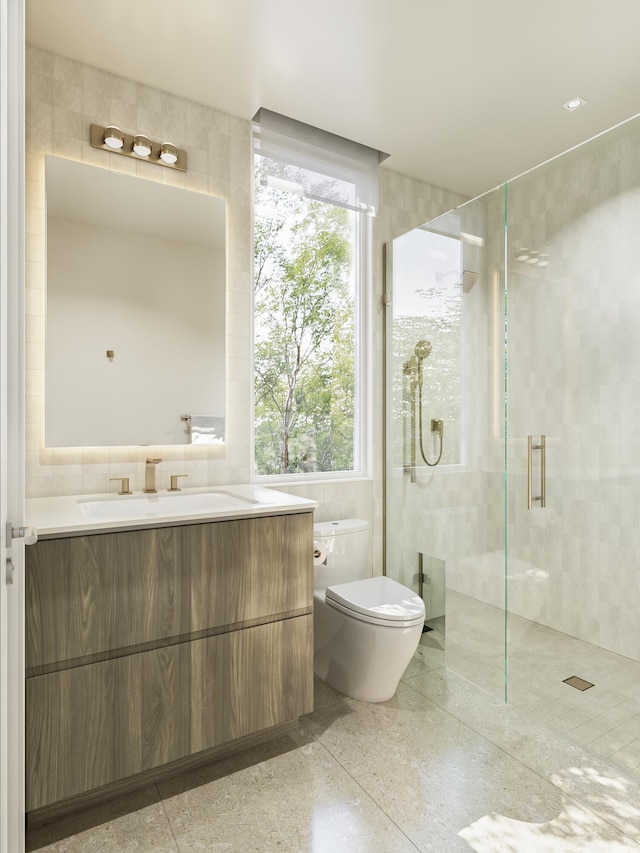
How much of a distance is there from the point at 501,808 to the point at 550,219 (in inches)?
80.2

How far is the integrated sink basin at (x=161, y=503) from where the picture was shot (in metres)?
1.89

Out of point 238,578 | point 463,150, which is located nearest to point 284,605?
point 238,578

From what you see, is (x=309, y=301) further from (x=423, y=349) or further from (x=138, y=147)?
(x=138, y=147)

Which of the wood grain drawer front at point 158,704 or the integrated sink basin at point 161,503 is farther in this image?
the integrated sink basin at point 161,503

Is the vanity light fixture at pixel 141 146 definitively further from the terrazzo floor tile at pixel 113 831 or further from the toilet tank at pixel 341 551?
the terrazzo floor tile at pixel 113 831

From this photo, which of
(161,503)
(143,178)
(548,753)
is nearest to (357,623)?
(548,753)

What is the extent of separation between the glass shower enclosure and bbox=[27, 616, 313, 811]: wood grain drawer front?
88 centimetres

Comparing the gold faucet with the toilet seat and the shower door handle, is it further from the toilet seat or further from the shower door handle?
the shower door handle

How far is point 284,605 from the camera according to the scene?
6.07ft

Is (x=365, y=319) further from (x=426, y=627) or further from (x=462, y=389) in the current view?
(x=426, y=627)

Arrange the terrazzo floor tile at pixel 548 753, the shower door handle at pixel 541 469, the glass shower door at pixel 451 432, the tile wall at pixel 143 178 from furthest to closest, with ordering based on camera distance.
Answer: the glass shower door at pixel 451 432 < the shower door handle at pixel 541 469 < the tile wall at pixel 143 178 < the terrazzo floor tile at pixel 548 753

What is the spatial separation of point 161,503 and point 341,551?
2.89 feet

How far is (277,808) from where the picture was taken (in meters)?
1.59

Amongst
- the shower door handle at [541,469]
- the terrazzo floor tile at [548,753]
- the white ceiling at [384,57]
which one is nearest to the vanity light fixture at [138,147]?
the white ceiling at [384,57]
